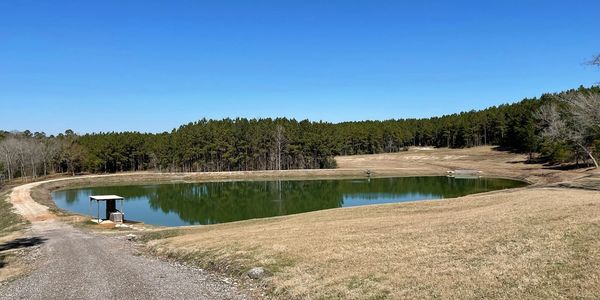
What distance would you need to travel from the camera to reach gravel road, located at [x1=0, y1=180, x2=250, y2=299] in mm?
17125

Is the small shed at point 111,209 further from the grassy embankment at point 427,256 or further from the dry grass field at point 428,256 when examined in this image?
the grassy embankment at point 427,256

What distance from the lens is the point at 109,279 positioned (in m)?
19.6

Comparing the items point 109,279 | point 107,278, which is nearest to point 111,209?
point 107,278

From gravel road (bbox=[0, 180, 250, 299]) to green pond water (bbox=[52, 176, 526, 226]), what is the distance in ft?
89.8

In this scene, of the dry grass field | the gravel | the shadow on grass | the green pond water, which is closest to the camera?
the dry grass field

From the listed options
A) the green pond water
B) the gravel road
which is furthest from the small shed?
the gravel road

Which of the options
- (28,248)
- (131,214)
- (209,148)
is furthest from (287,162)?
(28,248)

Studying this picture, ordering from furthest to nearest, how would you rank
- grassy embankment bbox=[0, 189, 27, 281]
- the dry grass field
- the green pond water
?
1. the green pond water
2. grassy embankment bbox=[0, 189, 27, 281]
3. the dry grass field

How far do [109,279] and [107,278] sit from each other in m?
0.27

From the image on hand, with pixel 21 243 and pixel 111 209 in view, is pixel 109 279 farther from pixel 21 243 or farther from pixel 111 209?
pixel 111 209

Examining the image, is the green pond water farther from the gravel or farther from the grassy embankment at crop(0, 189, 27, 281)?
the gravel

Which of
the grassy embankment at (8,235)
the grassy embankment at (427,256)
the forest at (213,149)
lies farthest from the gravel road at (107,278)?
the forest at (213,149)

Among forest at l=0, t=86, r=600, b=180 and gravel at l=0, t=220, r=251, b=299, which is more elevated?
forest at l=0, t=86, r=600, b=180

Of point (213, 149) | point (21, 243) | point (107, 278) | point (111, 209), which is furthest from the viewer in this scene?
point (213, 149)
